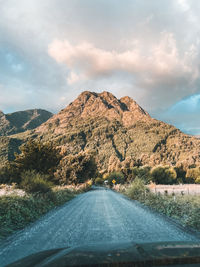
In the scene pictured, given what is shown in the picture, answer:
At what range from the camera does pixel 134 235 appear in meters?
6.63

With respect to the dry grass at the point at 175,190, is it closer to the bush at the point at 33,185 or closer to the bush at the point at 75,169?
the bush at the point at 33,185

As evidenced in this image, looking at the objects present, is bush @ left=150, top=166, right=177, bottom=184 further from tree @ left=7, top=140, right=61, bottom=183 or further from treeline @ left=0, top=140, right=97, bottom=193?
tree @ left=7, top=140, right=61, bottom=183

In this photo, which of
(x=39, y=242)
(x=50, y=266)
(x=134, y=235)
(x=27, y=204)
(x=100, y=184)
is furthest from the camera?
(x=100, y=184)

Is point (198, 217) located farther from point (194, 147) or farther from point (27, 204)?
point (194, 147)

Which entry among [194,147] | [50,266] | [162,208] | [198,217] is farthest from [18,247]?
[194,147]

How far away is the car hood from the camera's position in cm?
176

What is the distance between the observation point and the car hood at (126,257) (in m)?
1.76

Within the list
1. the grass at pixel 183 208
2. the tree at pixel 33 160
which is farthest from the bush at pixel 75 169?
the grass at pixel 183 208

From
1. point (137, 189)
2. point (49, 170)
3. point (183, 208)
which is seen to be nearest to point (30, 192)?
point (183, 208)

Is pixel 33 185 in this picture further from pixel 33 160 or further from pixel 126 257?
pixel 126 257

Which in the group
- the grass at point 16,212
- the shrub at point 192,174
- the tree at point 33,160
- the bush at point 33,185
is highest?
the tree at point 33,160

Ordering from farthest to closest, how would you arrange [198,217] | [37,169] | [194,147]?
[194,147] < [37,169] < [198,217]

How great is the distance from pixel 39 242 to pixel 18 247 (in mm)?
603

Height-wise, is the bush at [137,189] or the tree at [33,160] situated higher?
the tree at [33,160]
